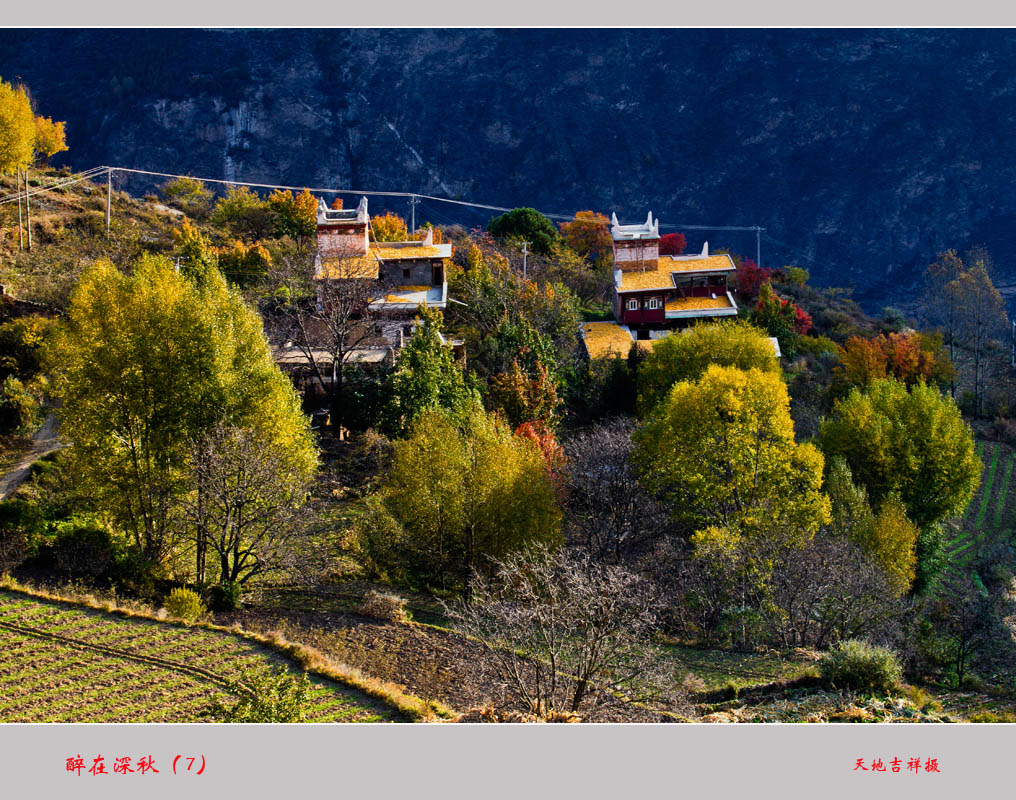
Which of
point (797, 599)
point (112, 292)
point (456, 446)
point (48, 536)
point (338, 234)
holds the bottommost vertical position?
point (797, 599)

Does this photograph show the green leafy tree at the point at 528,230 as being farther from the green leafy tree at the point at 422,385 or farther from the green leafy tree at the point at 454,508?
the green leafy tree at the point at 454,508

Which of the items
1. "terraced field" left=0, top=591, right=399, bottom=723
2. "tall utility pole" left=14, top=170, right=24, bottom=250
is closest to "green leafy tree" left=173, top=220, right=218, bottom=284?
"tall utility pole" left=14, top=170, right=24, bottom=250

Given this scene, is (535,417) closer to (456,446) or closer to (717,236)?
(456,446)

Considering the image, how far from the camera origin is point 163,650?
24328 millimetres

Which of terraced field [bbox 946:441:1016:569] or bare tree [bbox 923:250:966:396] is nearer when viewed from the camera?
terraced field [bbox 946:441:1016:569]

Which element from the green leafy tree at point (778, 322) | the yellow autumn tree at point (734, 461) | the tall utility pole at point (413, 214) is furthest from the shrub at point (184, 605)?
the tall utility pole at point (413, 214)

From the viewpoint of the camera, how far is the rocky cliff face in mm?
118375

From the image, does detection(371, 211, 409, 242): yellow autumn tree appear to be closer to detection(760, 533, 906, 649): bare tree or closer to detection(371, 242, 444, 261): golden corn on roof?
detection(371, 242, 444, 261): golden corn on roof

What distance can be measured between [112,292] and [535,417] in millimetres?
15678

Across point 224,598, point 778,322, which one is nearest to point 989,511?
point 778,322

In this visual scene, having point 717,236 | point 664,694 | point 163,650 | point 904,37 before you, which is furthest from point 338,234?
point 904,37

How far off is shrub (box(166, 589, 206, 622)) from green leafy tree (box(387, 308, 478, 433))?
1133 centimetres

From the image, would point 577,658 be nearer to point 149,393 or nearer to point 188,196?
point 149,393

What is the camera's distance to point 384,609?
92.0ft
